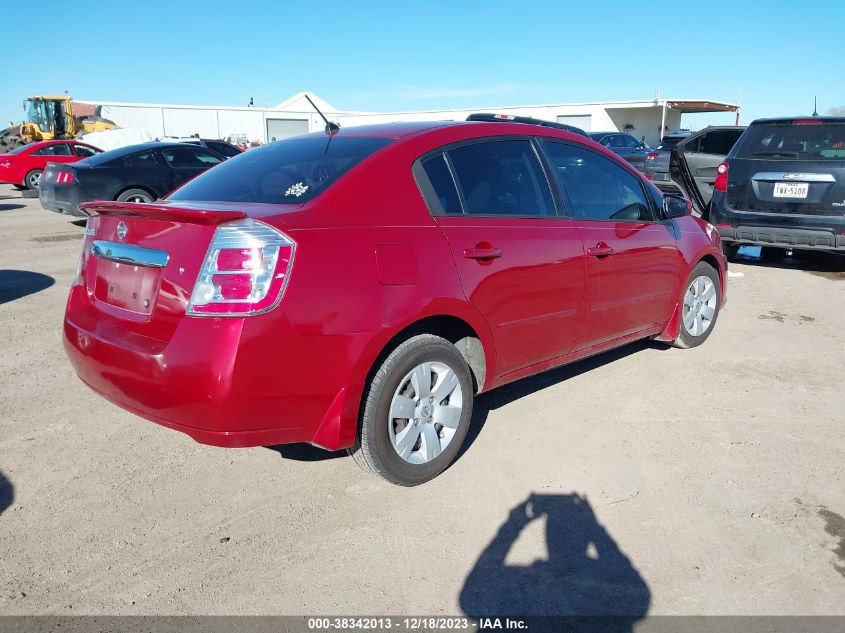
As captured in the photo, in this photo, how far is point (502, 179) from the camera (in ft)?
12.2

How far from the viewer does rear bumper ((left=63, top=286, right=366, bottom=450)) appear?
8.55 feet

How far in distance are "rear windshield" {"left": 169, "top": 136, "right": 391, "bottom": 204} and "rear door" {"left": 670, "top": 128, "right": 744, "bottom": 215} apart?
706cm

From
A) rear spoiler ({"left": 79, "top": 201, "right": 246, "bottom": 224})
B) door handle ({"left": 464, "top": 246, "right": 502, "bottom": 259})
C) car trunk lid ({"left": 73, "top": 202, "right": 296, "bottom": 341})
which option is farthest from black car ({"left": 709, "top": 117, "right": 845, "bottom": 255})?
rear spoiler ({"left": 79, "top": 201, "right": 246, "bottom": 224})

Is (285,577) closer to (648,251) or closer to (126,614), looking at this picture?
(126,614)

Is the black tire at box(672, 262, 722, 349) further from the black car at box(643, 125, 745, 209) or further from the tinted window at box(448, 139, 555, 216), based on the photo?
the black car at box(643, 125, 745, 209)

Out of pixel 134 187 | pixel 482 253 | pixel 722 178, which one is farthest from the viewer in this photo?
pixel 134 187

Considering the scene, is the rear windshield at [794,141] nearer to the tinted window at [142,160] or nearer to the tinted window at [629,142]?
the tinted window at [142,160]

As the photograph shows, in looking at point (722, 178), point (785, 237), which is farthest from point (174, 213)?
point (722, 178)

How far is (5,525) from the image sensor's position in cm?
296

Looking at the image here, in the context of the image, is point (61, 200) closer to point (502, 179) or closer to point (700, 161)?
point (502, 179)

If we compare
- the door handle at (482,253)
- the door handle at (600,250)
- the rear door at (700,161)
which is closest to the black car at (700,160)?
the rear door at (700,161)

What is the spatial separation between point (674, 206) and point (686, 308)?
808 mm

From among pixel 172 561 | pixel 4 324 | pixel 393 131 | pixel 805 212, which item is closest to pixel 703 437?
pixel 393 131

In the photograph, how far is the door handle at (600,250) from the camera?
13.3 ft
